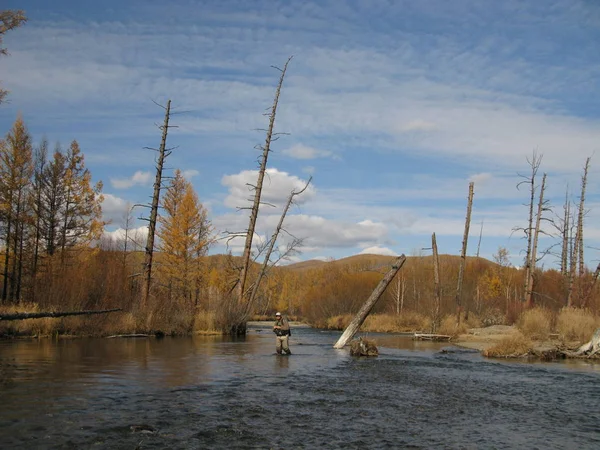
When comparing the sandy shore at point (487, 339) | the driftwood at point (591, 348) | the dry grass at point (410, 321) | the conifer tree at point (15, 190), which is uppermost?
the conifer tree at point (15, 190)

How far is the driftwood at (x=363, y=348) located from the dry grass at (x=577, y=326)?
981 centimetres

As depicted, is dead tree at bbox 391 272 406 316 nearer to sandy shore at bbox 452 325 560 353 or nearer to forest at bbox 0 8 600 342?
forest at bbox 0 8 600 342

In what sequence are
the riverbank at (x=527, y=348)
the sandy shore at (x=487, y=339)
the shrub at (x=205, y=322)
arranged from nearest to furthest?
the riverbank at (x=527, y=348) → the sandy shore at (x=487, y=339) → the shrub at (x=205, y=322)

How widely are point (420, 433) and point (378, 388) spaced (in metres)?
4.14

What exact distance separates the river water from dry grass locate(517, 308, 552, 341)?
7.07m

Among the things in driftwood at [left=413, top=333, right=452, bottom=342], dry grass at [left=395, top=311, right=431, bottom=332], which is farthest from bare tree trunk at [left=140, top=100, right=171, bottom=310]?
dry grass at [left=395, top=311, right=431, bottom=332]

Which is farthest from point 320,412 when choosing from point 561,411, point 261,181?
point 261,181

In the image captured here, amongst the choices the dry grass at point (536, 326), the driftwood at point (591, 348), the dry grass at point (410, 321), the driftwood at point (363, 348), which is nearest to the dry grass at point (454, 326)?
the dry grass at point (410, 321)

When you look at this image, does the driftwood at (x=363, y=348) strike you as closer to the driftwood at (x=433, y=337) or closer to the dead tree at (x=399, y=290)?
the driftwood at (x=433, y=337)

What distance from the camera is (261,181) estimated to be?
110ft

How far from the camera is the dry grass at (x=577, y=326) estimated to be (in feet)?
77.3

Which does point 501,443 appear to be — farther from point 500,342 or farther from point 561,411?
point 500,342

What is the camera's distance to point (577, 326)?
2406 cm

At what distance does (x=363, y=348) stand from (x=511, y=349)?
612 cm
